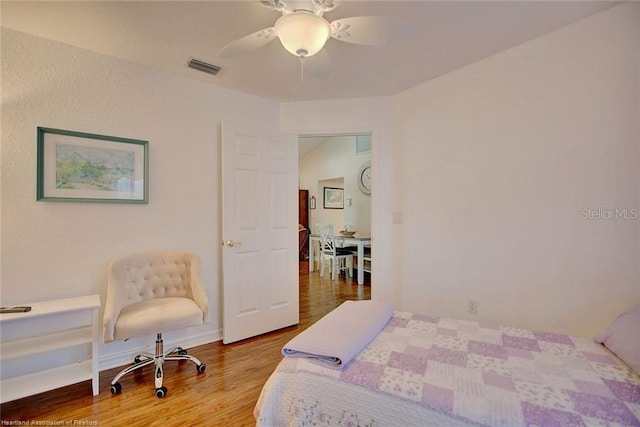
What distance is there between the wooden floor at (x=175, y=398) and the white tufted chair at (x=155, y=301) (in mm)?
86

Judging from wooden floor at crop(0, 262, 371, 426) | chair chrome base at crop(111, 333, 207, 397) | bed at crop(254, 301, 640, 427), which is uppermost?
bed at crop(254, 301, 640, 427)

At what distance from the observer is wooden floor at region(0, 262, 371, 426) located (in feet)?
5.50

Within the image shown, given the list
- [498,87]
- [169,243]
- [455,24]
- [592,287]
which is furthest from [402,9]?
[169,243]

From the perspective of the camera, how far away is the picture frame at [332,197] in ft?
23.9

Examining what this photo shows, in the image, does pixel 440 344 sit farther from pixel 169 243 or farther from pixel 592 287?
pixel 169 243

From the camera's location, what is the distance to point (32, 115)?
1.97m

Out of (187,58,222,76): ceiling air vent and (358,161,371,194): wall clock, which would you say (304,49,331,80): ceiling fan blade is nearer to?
(187,58,222,76): ceiling air vent

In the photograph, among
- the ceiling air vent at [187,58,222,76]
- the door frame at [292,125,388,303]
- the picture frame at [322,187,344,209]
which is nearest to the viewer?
the ceiling air vent at [187,58,222,76]

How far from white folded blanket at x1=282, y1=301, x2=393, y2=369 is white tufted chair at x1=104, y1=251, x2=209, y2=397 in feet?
3.43

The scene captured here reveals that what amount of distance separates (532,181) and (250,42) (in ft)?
6.87

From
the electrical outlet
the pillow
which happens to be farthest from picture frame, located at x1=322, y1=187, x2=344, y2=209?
the pillow

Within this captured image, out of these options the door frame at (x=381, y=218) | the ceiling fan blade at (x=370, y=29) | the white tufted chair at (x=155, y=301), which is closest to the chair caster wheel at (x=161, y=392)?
the white tufted chair at (x=155, y=301)

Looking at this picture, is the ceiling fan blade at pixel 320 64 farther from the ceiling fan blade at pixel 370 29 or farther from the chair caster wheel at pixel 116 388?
the chair caster wheel at pixel 116 388

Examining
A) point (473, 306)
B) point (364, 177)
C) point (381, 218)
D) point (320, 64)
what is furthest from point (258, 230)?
point (364, 177)
